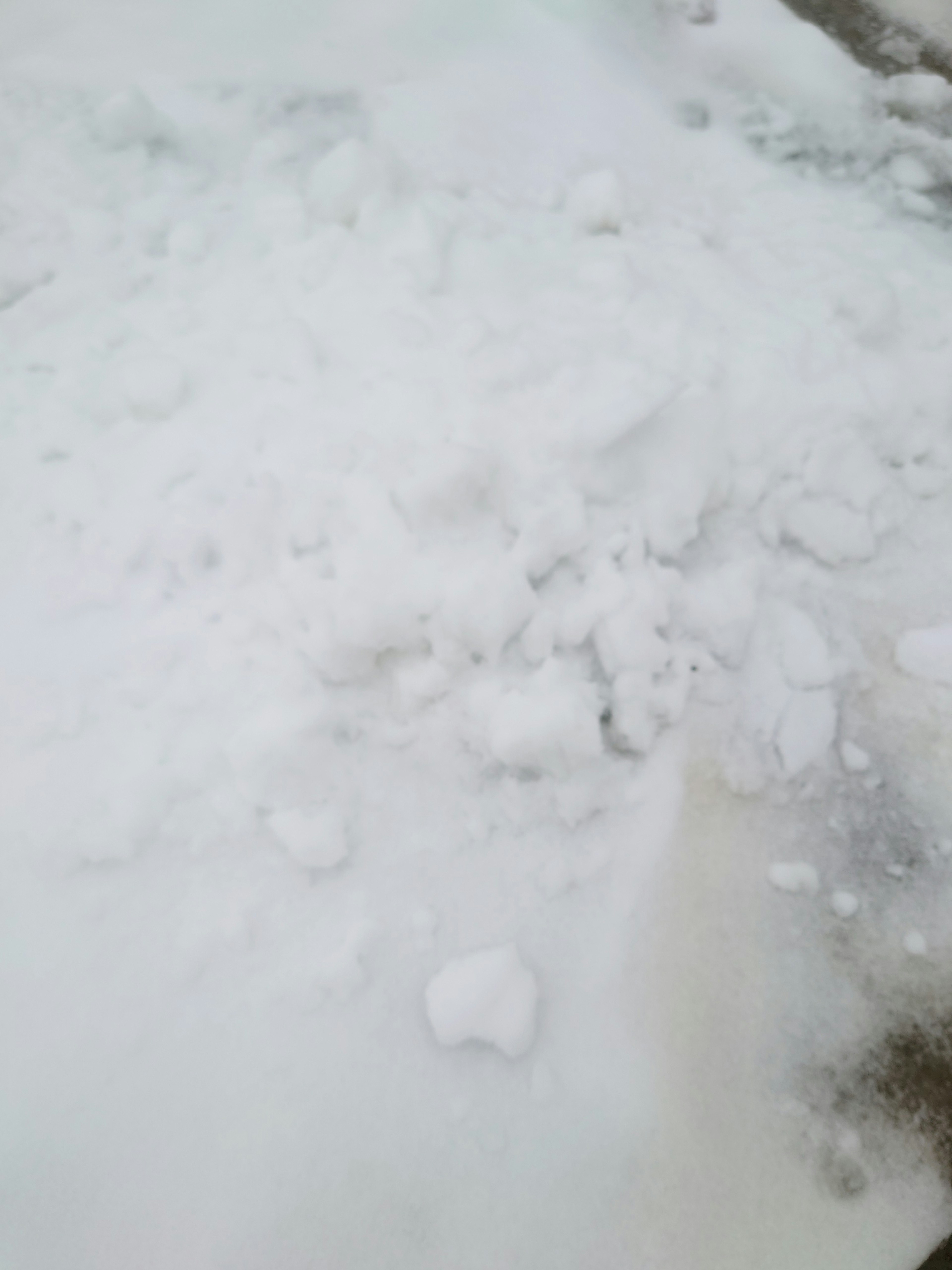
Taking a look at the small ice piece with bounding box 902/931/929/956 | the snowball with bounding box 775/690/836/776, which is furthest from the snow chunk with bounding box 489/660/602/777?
the small ice piece with bounding box 902/931/929/956

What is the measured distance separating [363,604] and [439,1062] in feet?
1.49

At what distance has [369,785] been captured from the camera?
903 mm

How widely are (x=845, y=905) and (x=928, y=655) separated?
34 cm

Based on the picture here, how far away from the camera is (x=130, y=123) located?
1.31 metres

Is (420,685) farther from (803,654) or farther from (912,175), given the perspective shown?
(912,175)

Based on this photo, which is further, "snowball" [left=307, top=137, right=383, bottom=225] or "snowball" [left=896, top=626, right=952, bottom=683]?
"snowball" [left=307, top=137, right=383, bottom=225]

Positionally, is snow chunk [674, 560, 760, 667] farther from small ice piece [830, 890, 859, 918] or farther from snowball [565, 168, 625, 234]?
snowball [565, 168, 625, 234]

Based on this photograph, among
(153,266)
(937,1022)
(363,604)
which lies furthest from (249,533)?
(937,1022)

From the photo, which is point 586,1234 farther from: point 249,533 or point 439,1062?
point 249,533

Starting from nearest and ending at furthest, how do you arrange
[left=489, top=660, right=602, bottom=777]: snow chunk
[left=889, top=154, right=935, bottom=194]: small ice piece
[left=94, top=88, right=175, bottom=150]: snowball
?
[left=489, top=660, right=602, bottom=777]: snow chunk, [left=94, top=88, right=175, bottom=150]: snowball, [left=889, top=154, right=935, bottom=194]: small ice piece

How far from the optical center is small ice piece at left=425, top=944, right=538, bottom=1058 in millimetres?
791

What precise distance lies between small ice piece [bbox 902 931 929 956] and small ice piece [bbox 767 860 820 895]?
98mm

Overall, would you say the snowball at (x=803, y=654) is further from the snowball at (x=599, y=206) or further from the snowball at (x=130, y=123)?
the snowball at (x=130, y=123)

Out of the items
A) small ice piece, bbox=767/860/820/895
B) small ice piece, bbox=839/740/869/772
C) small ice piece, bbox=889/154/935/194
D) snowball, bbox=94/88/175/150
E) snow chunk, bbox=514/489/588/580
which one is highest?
small ice piece, bbox=889/154/935/194
